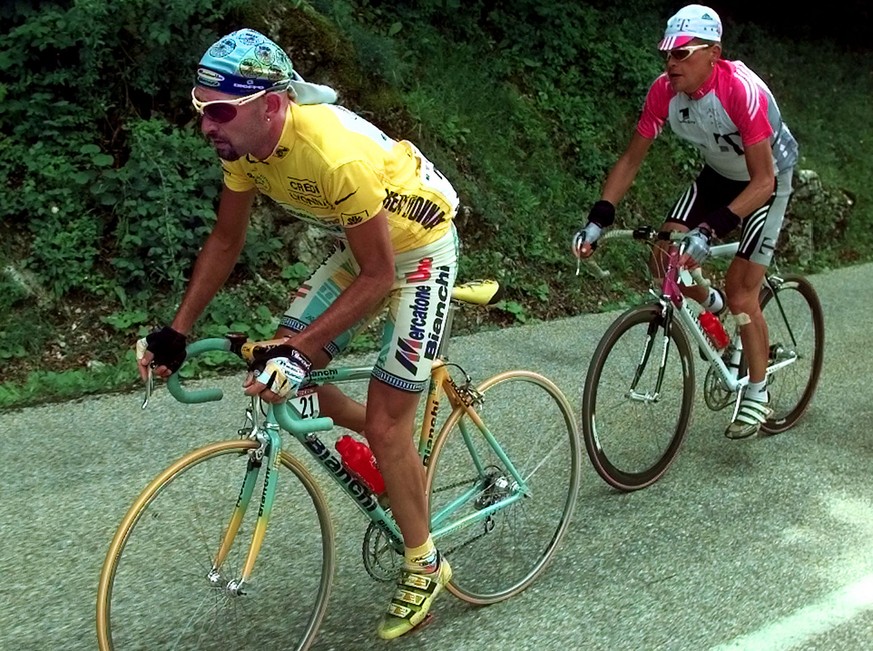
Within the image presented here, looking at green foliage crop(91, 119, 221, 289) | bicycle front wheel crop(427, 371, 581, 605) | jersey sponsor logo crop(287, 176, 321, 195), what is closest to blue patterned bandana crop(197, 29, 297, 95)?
jersey sponsor logo crop(287, 176, 321, 195)

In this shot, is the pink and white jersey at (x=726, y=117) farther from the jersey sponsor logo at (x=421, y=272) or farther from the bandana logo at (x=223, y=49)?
the bandana logo at (x=223, y=49)

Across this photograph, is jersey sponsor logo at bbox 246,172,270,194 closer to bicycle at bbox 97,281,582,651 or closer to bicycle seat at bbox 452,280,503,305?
bicycle at bbox 97,281,582,651

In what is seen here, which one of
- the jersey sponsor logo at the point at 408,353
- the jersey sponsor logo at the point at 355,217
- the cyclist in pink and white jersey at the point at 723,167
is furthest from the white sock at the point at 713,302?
the jersey sponsor logo at the point at 355,217

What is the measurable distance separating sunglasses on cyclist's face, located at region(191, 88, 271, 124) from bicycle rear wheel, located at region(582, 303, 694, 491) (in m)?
2.21

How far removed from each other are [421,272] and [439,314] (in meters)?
0.15

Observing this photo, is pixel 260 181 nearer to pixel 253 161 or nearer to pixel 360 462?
pixel 253 161

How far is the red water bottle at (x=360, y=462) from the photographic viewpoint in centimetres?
295

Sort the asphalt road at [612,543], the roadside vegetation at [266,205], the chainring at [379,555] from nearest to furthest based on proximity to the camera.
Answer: the chainring at [379,555]
the asphalt road at [612,543]
the roadside vegetation at [266,205]

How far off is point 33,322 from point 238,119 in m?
3.91

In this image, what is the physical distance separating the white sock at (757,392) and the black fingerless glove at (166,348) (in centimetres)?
326

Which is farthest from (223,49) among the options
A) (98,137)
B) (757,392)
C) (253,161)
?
(98,137)

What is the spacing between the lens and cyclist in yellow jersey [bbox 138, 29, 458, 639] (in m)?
2.42

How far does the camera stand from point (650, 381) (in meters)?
4.31

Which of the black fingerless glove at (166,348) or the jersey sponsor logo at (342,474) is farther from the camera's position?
the jersey sponsor logo at (342,474)
